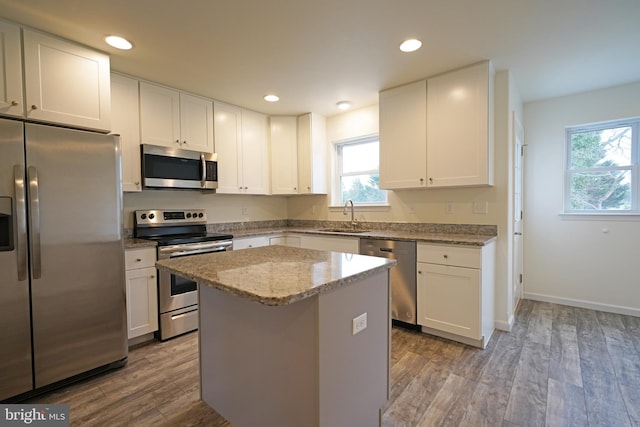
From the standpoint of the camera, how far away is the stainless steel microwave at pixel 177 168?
288 cm

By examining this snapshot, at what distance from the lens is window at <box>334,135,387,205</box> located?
3889 mm

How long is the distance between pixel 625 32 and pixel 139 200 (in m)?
4.33

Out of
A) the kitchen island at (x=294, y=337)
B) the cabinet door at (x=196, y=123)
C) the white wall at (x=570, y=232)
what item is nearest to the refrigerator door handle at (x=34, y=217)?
the kitchen island at (x=294, y=337)

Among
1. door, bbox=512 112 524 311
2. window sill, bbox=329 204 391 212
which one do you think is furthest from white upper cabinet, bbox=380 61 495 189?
door, bbox=512 112 524 311

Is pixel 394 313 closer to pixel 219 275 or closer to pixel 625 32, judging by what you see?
pixel 219 275

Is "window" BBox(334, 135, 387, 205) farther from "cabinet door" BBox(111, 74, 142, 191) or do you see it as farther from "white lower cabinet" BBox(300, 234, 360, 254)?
"cabinet door" BBox(111, 74, 142, 191)

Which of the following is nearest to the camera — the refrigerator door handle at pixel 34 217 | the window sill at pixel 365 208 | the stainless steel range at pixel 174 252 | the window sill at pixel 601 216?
the refrigerator door handle at pixel 34 217

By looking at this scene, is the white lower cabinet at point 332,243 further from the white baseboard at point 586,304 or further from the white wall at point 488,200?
the white baseboard at point 586,304

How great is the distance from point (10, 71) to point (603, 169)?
5.32 meters

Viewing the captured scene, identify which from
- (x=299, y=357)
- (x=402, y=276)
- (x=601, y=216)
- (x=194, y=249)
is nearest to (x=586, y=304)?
(x=601, y=216)

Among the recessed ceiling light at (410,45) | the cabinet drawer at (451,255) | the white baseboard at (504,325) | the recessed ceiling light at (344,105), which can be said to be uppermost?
the recessed ceiling light at (344,105)

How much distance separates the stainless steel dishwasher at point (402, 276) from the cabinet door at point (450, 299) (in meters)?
0.07

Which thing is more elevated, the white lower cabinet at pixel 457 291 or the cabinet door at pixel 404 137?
the cabinet door at pixel 404 137

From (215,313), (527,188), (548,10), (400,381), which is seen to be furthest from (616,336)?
(215,313)
